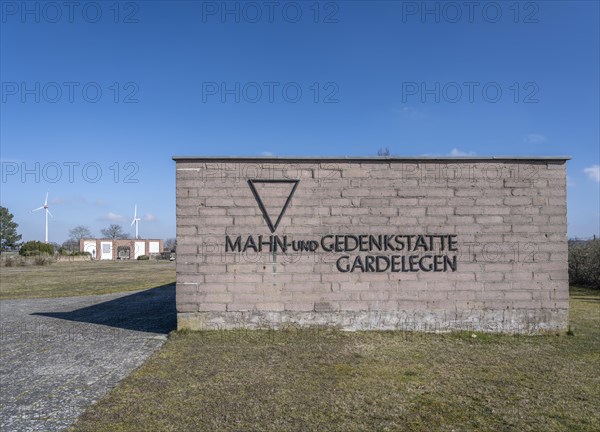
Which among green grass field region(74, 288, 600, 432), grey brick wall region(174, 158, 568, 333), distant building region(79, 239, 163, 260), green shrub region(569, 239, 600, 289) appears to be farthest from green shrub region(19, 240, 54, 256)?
green shrub region(569, 239, 600, 289)

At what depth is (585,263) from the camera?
63.0 ft

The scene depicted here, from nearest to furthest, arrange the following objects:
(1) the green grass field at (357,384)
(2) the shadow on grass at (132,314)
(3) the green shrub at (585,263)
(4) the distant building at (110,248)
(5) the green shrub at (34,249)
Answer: (1) the green grass field at (357,384) → (2) the shadow on grass at (132,314) → (3) the green shrub at (585,263) → (5) the green shrub at (34,249) → (4) the distant building at (110,248)

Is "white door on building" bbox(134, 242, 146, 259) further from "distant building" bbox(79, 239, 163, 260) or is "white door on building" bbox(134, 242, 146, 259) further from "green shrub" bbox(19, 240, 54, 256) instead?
"green shrub" bbox(19, 240, 54, 256)

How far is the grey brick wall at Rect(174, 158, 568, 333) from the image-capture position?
7965mm

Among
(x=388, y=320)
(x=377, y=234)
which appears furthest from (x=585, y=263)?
(x=377, y=234)

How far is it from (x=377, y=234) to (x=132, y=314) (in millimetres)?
6947

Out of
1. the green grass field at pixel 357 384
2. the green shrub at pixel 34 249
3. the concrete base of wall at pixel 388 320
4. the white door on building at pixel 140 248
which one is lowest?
the white door on building at pixel 140 248

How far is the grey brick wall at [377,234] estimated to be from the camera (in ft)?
26.1

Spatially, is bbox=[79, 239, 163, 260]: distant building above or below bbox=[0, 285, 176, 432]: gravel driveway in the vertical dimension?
below

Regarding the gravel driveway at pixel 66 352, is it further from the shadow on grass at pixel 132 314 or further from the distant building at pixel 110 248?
the distant building at pixel 110 248

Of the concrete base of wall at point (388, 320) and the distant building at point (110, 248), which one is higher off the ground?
the concrete base of wall at point (388, 320)

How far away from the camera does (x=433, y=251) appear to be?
26.3 ft

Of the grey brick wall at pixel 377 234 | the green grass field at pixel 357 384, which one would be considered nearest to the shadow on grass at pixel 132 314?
the grey brick wall at pixel 377 234

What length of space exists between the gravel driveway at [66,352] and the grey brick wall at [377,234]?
1.52 meters
